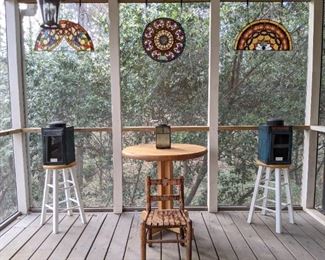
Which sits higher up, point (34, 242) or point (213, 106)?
point (213, 106)

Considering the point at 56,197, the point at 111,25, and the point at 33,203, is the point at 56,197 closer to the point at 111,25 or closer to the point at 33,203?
the point at 33,203

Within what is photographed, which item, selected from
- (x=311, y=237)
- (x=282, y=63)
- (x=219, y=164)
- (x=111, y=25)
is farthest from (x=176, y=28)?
(x=311, y=237)

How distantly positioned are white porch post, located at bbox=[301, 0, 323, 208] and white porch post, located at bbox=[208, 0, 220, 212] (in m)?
1.02

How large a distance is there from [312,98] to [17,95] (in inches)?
129

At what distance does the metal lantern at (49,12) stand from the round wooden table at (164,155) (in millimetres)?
→ 1253

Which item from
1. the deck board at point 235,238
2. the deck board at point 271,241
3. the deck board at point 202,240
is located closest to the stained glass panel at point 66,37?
the deck board at point 202,240

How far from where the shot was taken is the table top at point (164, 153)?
2746 millimetres

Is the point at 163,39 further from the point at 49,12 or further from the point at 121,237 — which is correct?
the point at 121,237

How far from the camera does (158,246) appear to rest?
9.29ft

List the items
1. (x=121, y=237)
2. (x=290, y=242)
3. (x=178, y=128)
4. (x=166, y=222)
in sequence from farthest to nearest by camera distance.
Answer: (x=178, y=128) < (x=121, y=237) < (x=290, y=242) < (x=166, y=222)

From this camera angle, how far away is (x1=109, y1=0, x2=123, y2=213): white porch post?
3.44 meters

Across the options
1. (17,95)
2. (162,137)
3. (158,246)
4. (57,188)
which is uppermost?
(17,95)

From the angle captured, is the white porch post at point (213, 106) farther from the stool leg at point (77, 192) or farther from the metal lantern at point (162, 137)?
the stool leg at point (77, 192)

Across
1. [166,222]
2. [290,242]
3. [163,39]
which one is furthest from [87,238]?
[163,39]
